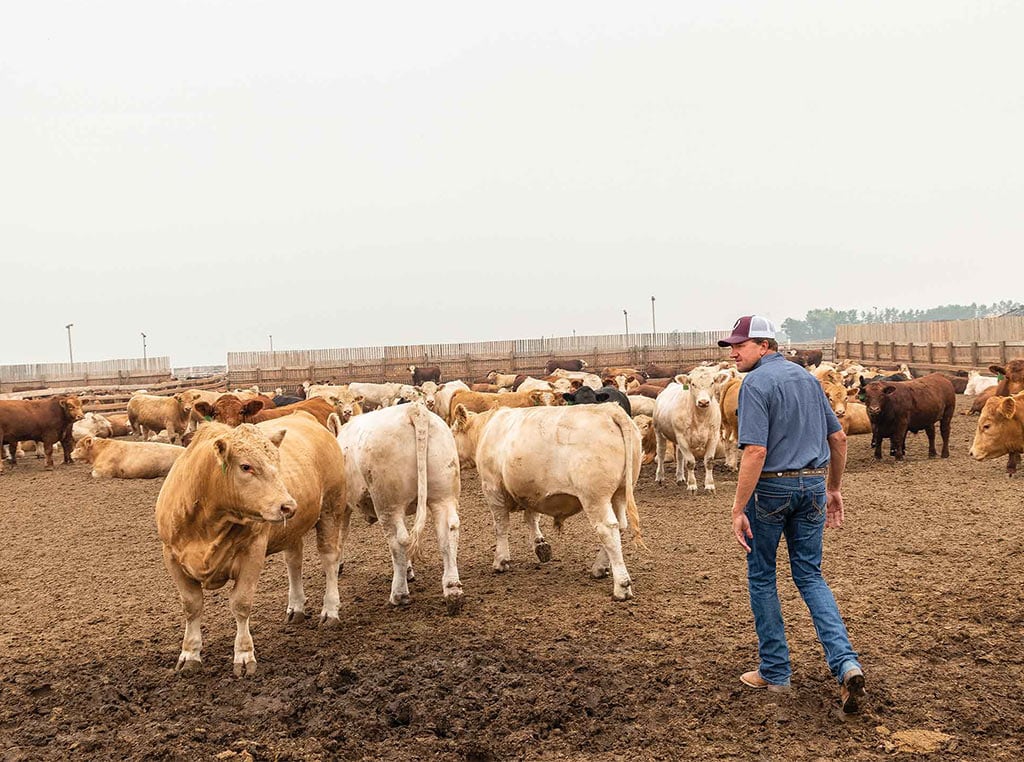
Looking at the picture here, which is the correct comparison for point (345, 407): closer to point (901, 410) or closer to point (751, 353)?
point (901, 410)

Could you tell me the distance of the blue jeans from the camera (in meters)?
4.54

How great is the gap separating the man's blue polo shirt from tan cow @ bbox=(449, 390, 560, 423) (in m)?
12.1

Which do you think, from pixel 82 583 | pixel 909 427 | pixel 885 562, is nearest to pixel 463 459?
pixel 82 583

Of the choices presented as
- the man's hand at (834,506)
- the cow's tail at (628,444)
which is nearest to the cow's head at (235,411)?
the cow's tail at (628,444)

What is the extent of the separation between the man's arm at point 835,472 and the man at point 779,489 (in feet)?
0.30

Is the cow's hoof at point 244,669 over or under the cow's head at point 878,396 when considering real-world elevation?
under

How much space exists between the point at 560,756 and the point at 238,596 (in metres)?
2.51

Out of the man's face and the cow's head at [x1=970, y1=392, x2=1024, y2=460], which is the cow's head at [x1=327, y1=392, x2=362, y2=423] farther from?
the man's face

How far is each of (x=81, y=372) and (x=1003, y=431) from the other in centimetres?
5543

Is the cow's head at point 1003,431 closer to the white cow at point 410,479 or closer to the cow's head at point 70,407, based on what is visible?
the white cow at point 410,479

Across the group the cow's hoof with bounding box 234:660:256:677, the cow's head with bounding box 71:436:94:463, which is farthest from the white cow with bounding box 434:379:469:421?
the cow's hoof with bounding box 234:660:256:677

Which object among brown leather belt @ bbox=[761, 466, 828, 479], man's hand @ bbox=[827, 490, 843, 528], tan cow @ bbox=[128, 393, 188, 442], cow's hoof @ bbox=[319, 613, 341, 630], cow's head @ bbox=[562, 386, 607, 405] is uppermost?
brown leather belt @ bbox=[761, 466, 828, 479]

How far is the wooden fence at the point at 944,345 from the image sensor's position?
30.3m

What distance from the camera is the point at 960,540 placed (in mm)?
8188
